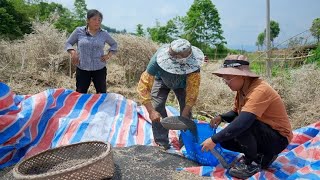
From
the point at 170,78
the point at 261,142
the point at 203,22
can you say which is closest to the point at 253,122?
the point at 261,142

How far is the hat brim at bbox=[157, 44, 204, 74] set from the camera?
2969 millimetres

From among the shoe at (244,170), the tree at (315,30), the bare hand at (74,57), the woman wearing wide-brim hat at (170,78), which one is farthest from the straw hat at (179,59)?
the tree at (315,30)

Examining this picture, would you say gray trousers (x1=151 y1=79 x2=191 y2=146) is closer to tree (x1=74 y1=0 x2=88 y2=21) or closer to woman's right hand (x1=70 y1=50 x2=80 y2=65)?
→ woman's right hand (x1=70 y1=50 x2=80 y2=65)

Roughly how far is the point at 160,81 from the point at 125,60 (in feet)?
16.6

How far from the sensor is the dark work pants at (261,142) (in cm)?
259

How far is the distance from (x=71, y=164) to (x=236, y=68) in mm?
1557

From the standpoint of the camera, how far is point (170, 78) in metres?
3.28

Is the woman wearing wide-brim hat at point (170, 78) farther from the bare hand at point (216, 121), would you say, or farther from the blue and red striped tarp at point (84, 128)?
the blue and red striped tarp at point (84, 128)

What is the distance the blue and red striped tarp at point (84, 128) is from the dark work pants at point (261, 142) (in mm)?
146

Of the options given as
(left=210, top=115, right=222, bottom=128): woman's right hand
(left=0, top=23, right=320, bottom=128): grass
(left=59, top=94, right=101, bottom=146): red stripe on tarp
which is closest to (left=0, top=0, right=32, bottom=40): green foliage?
(left=0, top=23, right=320, bottom=128): grass

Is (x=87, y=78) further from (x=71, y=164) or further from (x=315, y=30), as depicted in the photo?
(x=315, y=30)

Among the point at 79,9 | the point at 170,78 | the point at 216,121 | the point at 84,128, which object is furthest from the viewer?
the point at 79,9

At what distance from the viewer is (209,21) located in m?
31.2

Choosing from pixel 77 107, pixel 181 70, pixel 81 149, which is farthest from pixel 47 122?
pixel 181 70
